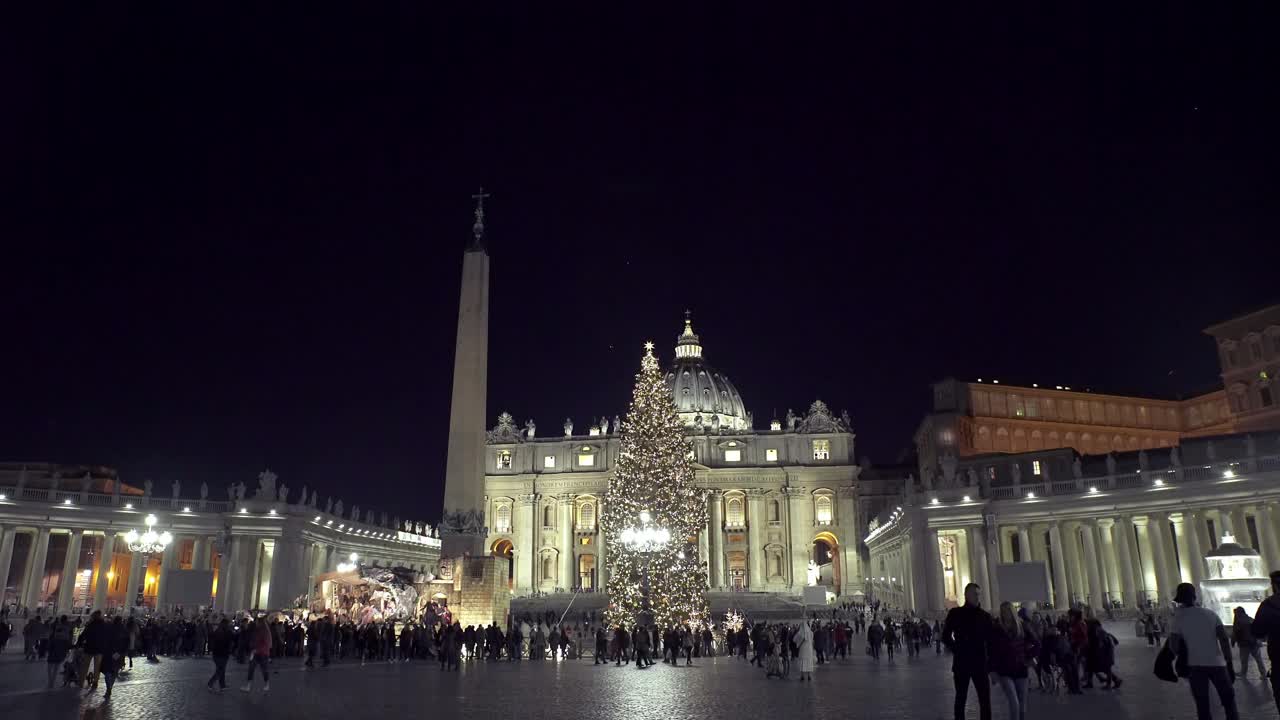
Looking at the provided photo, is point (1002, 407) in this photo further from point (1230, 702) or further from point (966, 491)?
point (1230, 702)

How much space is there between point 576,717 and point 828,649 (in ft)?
57.4

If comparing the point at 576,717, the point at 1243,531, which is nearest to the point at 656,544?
the point at 576,717

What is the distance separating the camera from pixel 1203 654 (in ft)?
26.1

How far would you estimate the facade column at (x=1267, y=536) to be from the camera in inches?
1510

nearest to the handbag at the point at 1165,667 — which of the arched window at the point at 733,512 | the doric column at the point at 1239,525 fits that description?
the doric column at the point at 1239,525

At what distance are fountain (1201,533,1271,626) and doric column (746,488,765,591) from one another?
2497 inches

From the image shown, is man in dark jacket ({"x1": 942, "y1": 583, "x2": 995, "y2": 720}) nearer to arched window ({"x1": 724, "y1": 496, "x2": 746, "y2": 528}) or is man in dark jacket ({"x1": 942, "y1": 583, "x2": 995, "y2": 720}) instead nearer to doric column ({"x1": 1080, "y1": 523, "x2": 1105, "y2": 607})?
doric column ({"x1": 1080, "y1": 523, "x2": 1105, "y2": 607})

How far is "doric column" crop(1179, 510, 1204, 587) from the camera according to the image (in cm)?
4016

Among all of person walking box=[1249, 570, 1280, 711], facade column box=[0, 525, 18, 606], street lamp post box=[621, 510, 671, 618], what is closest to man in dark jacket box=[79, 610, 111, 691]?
person walking box=[1249, 570, 1280, 711]

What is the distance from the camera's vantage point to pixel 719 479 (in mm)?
89438

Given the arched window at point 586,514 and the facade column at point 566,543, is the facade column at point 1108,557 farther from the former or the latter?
the arched window at point 586,514

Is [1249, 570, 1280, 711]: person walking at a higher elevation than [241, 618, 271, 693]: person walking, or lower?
higher

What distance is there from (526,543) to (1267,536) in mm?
63959

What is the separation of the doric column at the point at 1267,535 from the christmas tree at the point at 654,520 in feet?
79.1
